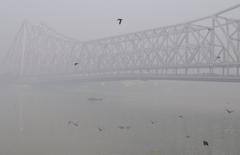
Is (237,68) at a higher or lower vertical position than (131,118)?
higher

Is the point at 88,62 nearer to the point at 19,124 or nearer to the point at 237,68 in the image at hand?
the point at 237,68

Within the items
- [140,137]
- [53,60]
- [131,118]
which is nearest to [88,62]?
[53,60]

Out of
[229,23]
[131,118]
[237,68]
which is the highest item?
[229,23]

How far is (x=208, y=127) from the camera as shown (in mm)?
18953

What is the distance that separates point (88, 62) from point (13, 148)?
49267 mm

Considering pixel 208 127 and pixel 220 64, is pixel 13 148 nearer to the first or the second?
pixel 208 127

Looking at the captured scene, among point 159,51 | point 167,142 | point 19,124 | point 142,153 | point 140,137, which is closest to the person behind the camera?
point 142,153

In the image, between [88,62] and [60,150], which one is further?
[88,62]

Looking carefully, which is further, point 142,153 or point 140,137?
point 140,137

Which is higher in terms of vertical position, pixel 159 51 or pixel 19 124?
pixel 159 51

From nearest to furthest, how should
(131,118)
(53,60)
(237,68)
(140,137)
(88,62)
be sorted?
(140,137) < (131,118) < (237,68) < (88,62) < (53,60)

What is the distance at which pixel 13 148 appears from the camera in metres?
12.9

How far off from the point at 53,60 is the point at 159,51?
34208 mm

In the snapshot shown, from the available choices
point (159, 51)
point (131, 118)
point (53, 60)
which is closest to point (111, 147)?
point (131, 118)
